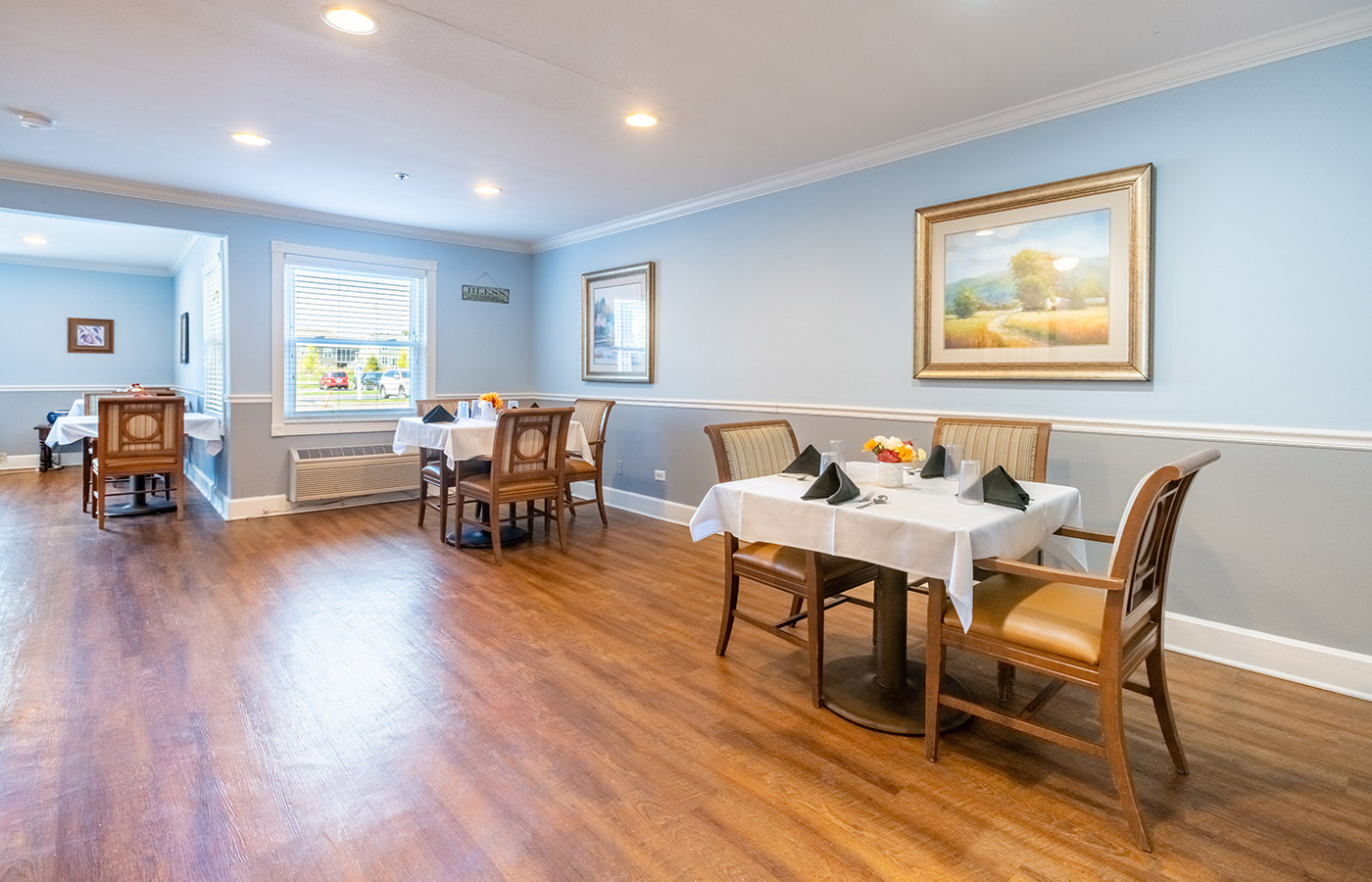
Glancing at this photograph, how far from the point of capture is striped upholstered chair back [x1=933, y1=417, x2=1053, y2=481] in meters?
2.94

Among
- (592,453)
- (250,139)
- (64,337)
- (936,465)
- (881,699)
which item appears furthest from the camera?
(64,337)

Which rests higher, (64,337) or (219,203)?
(219,203)

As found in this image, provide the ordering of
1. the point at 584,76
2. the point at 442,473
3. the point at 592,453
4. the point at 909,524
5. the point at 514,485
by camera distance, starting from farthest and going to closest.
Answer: the point at 592,453 < the point at 442,473 < the point at 514,485 < the point at 584,76 < the point at 909,524

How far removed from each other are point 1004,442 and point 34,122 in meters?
5.17

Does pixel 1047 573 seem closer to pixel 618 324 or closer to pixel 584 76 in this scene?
pixel 584 76

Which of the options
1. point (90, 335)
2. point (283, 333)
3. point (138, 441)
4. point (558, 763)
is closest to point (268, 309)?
point (283, 333)

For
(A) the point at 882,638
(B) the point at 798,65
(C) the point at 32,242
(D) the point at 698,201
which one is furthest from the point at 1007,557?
(C) the point at 32,242

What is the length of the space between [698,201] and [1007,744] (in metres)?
4.12

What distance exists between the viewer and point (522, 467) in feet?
14.3

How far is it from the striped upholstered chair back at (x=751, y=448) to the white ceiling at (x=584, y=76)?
1.56m

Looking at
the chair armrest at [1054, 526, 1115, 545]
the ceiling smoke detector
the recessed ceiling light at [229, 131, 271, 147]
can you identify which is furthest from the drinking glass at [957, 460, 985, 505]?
the ceiling smoke detector

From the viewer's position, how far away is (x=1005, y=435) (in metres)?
3.05

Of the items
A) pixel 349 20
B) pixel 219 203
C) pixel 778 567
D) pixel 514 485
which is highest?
pixel 219 203

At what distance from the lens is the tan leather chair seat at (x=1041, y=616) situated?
5.96 feet
